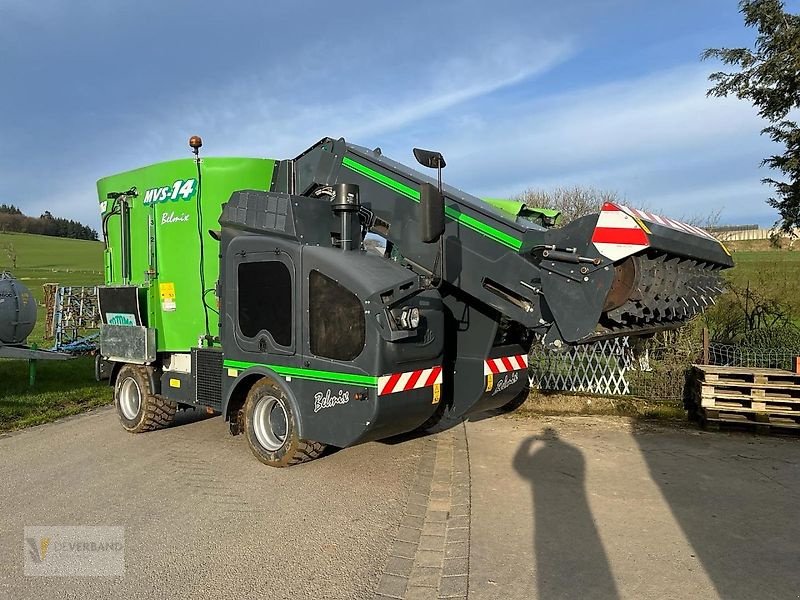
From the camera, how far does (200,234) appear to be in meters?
6.82

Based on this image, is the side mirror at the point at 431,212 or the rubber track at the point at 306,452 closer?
the side mirror at the point at 431,212

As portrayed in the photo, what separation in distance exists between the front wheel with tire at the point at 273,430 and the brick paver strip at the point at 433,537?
113 centimetres

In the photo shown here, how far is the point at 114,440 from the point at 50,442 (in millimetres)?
782

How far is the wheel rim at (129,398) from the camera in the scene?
767cm

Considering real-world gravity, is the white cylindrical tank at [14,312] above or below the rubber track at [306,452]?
above

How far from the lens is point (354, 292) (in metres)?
5.00

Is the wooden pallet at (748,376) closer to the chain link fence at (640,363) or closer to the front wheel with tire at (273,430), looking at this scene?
the chain link fence at (640,363)

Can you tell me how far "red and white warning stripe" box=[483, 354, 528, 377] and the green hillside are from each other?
95.7 ft

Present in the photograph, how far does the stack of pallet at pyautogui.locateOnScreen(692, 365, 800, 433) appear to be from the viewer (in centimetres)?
708

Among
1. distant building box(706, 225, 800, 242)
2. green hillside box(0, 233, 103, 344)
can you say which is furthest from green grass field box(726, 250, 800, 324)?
green hillside box(0, 233, 103, 344)

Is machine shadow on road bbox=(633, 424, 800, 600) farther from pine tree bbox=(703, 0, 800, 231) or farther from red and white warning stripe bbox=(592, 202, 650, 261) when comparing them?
pine tree bbox=(703, 0, 800, 231)

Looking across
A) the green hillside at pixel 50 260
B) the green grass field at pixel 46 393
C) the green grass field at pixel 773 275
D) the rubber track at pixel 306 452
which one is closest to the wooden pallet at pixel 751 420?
the green grass field at pixel 773 275

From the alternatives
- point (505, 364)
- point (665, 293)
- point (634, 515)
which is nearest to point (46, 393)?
point (505, 364)

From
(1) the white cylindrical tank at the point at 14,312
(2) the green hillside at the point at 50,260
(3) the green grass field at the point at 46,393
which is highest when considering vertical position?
(2) the green hillside at the point at 50,260
